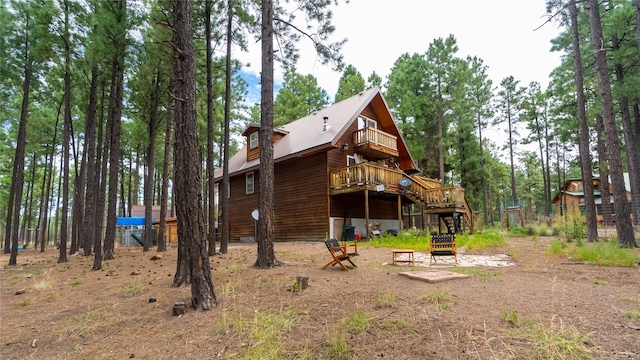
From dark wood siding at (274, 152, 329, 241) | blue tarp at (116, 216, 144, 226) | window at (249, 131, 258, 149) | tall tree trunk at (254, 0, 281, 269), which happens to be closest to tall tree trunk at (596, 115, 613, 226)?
dark wood siding at (274, 152, 329, 241)

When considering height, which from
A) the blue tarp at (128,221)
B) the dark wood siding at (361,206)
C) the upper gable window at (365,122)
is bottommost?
the blue tarp at (128,221)

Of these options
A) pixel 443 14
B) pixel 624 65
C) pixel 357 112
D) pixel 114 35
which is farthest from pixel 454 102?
pixel 114 35

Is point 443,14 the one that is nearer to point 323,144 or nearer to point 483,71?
point 323,144

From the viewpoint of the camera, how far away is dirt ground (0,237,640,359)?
3.25 meters

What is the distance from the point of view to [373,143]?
56.3 ft

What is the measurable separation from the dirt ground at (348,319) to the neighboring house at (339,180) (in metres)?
9.05

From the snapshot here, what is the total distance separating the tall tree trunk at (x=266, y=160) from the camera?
7477mm

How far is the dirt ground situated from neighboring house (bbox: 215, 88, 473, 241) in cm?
905

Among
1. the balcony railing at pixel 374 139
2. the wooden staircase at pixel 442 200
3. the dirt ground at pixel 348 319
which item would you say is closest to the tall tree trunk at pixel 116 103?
the dirt ground at pixel 348 319

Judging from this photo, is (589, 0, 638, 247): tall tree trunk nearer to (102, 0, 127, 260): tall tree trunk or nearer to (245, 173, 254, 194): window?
(102, 0, 127, 260): tall tree trunk

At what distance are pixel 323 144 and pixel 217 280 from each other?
32.0 feet

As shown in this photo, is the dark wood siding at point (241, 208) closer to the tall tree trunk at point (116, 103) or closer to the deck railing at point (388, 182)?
the deck railing at point (388, 182)

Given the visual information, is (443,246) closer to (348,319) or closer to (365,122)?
(348,319)

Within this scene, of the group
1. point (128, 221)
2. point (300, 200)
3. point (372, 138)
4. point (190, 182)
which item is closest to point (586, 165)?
point (372, 138)
